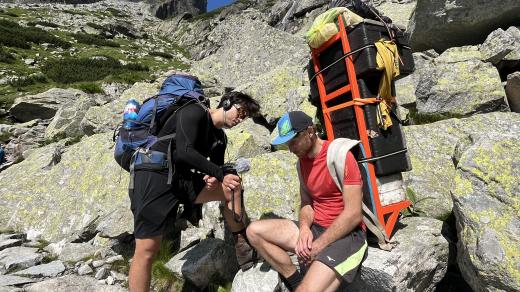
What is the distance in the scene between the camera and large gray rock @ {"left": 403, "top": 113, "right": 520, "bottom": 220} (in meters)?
5.57

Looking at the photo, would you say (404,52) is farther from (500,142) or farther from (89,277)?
(89,277)

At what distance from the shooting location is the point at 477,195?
427 centimetres

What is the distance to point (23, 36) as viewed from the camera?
49625mm

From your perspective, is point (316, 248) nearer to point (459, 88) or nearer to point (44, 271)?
point (44, 271)

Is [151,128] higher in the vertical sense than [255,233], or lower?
higher

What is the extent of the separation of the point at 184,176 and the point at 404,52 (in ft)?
12.8

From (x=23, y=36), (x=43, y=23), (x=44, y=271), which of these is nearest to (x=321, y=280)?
(x=44, y=271)

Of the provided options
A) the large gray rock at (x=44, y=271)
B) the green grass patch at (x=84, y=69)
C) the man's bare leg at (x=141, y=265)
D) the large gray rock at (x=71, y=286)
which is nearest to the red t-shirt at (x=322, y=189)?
the man's bare leg at (x=141, y=265)

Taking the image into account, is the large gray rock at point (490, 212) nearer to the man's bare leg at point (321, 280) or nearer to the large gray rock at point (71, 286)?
the man's bare leg at point (321, 280)

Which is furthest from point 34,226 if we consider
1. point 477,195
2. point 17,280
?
point 477,195

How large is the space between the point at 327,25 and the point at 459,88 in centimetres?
472

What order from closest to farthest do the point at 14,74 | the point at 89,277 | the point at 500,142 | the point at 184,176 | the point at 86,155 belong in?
the point at 500,142
the point at 184,176
the point at 89,277
the point at 86,155
the point at 14,74

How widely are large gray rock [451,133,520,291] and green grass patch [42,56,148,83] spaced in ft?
120

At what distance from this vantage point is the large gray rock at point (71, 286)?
5.39 metres
